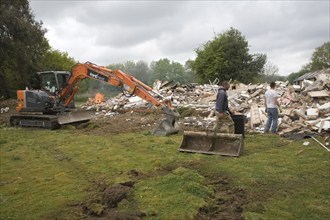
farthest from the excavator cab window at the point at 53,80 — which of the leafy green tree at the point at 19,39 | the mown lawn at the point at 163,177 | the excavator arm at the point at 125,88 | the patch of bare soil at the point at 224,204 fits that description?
the leafy green tree at the point at 19,39

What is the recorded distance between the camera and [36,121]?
1584 cm

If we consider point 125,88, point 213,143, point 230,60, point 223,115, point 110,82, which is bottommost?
point 213,143

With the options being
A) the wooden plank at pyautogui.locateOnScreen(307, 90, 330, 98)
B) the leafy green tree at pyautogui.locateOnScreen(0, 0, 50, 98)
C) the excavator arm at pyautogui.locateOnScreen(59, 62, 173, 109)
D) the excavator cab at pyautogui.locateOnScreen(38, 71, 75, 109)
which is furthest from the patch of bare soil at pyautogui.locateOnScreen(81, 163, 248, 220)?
the leafy green tree at pyautogui.locateOnScreen(0, 0, 50, 98)

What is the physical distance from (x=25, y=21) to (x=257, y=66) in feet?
88.4

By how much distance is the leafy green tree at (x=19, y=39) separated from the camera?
26.5 meters

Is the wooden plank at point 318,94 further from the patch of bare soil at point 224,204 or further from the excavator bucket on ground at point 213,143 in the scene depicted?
the patch of bare soil at point 224,204

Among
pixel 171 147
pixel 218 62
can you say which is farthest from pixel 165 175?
pixel 218 62

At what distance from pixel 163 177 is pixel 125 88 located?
7290mm

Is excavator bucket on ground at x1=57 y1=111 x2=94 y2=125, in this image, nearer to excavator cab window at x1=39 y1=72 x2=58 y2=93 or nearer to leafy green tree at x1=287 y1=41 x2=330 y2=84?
excavator cab window at x1=39 y1=72 x2=58 y2=93

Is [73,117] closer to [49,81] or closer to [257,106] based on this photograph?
[49,81]

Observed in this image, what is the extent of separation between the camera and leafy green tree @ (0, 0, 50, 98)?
1045 inches

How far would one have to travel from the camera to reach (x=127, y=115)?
19328 mm

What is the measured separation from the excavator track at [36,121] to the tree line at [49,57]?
1.97 meters

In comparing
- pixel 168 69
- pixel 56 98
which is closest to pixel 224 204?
pixel 56 98
